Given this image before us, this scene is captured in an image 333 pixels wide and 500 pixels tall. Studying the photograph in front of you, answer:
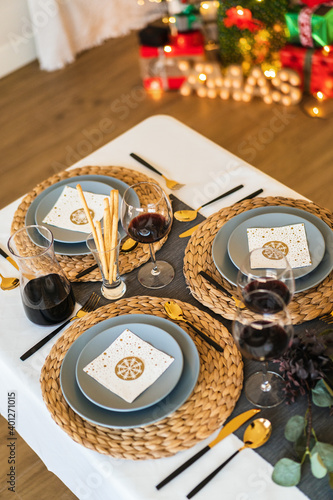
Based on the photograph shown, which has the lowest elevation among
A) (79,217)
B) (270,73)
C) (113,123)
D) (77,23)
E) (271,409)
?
(113,123)

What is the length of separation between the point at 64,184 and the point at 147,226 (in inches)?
14.8

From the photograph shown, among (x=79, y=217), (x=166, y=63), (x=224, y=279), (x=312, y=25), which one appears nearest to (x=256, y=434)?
(x=224, y=279)

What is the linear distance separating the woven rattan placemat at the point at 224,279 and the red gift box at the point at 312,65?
1542mm

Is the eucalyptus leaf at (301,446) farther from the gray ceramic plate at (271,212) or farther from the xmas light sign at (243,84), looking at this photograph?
the xmas light sign at (243,84)

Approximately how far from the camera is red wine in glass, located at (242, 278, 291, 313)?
3.24 feet

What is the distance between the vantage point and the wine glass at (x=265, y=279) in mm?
1000

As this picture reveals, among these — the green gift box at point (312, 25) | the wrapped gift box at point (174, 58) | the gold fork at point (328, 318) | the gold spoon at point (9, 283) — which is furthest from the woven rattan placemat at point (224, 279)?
the wrapped gift box at point (174, 58)

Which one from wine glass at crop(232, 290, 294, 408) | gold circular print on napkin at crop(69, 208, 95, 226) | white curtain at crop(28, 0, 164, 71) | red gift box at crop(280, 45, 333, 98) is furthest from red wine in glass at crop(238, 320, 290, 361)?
white curtain at crop(28, 0, 164, 71)

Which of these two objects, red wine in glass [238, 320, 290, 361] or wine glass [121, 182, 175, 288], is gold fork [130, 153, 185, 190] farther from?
red wine in glass [238, 320, 290, 361]

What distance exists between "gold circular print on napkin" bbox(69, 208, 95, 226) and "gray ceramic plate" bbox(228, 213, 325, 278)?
14.1 inches

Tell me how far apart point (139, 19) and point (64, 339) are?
2831mm

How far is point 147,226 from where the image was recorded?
4.04ft

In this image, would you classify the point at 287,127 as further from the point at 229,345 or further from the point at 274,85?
the point at 229,345

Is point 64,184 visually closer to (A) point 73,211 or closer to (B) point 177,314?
(A) point 73,211
